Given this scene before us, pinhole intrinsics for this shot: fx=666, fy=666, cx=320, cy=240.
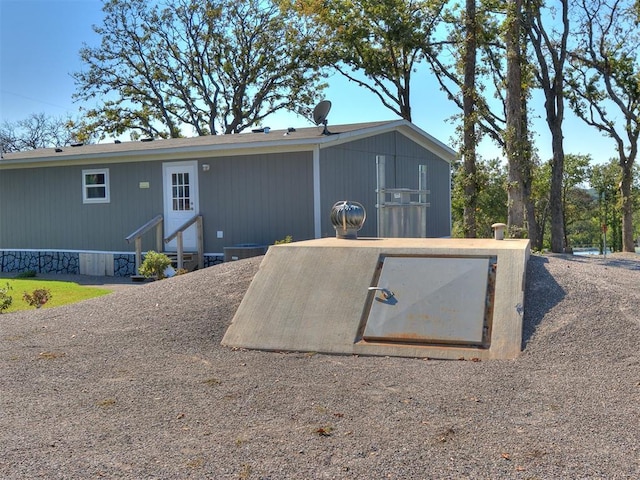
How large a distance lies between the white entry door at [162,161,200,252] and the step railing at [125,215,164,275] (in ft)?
0.49

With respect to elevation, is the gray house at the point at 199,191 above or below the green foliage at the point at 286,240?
above

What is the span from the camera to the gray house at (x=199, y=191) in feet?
43.5

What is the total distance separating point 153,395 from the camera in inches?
191

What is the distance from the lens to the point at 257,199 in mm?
13641

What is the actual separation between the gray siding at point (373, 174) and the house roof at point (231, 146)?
243 mm

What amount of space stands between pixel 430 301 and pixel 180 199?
364 inches

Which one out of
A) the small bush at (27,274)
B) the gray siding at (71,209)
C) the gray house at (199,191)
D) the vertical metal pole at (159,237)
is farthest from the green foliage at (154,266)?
the small bush at (27,274)

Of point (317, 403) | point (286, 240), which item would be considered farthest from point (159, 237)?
point (317, 403)

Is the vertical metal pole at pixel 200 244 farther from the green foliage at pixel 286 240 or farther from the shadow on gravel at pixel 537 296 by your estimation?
the shadow on gravel at pixel 537 296

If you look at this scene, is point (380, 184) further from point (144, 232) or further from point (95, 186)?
point (95, 186)

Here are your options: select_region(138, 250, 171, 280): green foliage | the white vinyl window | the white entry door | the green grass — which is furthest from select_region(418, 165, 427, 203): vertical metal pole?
the green grass

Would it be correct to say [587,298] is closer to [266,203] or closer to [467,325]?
[467,325]

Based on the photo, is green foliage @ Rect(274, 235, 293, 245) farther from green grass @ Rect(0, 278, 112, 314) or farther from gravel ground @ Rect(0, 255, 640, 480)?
gravel ground @ Rect(0, 255, 640, 480)

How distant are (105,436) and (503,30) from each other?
14246 mm
